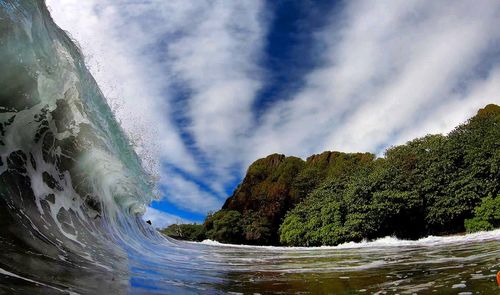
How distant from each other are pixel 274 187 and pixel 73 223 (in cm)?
3420

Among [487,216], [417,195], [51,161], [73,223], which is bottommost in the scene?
[73,223]

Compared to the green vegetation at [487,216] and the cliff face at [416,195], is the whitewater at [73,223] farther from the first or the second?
the cliff face at [416,195]

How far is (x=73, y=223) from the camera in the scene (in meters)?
6.13

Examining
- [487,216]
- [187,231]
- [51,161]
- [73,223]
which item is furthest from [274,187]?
[73,223]

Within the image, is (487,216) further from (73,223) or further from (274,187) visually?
(274,187)

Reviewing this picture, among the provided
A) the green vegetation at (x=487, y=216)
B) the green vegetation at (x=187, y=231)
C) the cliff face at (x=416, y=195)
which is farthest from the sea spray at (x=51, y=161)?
the green vegetation at (x=187, y=231)

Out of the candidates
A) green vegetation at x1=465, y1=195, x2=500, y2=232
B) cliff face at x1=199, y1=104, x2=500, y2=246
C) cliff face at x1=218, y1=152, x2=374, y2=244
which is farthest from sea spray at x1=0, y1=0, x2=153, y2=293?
cliff face at x1=218, y1=152, x2=374, y2=244

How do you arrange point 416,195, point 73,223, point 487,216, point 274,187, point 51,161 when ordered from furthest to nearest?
point 274,187 < point 416,195 < point 487,216 < point 51,161 < point 73,223

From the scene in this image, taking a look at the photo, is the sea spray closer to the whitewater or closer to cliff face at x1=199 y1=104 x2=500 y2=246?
the whitewater

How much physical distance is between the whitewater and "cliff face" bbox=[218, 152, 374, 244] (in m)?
24.7

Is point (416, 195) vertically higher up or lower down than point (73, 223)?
higher up

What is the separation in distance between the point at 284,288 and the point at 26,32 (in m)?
5.28

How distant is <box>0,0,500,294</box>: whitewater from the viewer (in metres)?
3.45

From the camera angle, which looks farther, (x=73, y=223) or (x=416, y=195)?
(x=416, y=195)
